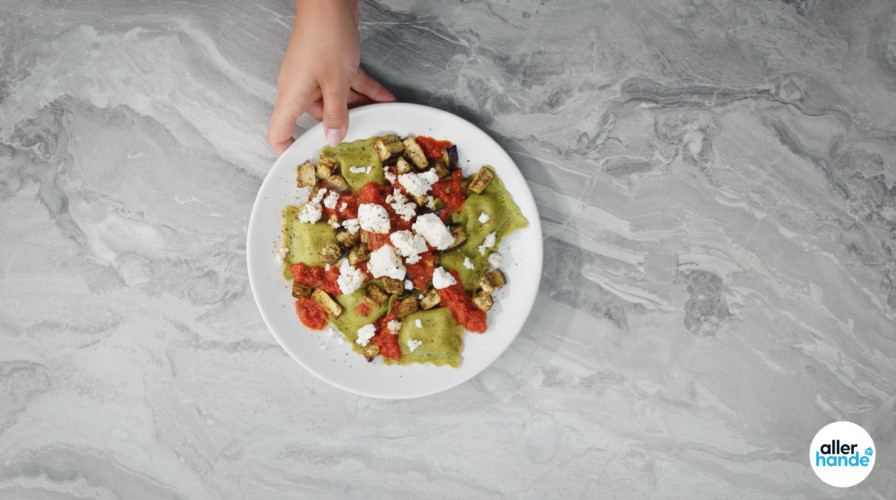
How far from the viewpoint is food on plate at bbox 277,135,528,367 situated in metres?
2.11

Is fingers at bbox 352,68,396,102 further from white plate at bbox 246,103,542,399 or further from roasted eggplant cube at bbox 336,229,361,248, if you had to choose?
roasted eggplant cube at bbox 336,229,361,248

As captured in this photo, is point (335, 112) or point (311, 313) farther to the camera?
point (311, 313)

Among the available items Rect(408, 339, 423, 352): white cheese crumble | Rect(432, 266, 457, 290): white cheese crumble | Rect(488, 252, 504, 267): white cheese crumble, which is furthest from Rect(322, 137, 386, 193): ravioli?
Rect(408, 339, 423, 352): white cheese crumble

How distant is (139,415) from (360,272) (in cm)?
132

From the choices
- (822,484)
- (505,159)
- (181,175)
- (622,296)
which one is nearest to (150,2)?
(181,175)

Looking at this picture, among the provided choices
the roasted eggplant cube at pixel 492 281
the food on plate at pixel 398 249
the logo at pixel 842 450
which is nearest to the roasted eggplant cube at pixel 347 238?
the food on plate at pixel 398 249

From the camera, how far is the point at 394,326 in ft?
7.21

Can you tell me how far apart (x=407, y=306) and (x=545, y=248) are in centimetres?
68

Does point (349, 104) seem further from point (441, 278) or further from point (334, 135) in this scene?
point (441, 278)

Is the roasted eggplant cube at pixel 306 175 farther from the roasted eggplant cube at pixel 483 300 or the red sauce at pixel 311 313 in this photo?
the roasted eggplant cube at pixel 483 300

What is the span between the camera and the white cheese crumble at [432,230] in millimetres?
2041

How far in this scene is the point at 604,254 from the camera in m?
2.40

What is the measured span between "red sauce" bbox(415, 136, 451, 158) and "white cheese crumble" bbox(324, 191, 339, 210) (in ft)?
1.31

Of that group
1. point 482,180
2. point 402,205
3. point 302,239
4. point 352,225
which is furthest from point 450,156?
point 302,239
